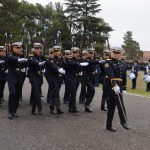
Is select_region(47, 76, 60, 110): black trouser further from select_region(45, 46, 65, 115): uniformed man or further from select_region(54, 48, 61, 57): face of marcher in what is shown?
select_region(54, 48, 61, 57): face of marcher

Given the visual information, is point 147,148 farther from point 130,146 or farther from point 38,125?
point 38,125

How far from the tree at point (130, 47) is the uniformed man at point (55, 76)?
104698 millimetres

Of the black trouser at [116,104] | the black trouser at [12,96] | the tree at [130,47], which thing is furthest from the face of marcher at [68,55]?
the tree at [130,47]

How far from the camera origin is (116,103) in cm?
1066

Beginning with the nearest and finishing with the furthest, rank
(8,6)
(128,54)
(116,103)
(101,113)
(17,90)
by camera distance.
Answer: (116,103)
(17,90)
(101,113)
(8,6)
(128,54)

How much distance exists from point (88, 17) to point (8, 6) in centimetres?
2114

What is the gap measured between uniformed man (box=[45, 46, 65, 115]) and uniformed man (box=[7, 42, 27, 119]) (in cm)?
102

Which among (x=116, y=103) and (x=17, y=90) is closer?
(x=116, y=103)

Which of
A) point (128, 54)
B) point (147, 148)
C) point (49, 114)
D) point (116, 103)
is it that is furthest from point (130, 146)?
point (128, 54)

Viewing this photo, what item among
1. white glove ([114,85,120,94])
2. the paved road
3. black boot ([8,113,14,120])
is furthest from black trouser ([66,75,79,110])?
white glove ([114,85,120,94])

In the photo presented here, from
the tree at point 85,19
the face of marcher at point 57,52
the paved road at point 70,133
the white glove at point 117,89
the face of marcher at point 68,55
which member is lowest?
the paved road at point 70,133

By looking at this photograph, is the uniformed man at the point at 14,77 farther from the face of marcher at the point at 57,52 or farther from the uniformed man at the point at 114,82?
the uniformed man at the point at 114,82

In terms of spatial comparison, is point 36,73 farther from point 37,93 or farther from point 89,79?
point 89,79

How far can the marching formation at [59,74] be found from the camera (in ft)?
35.2
